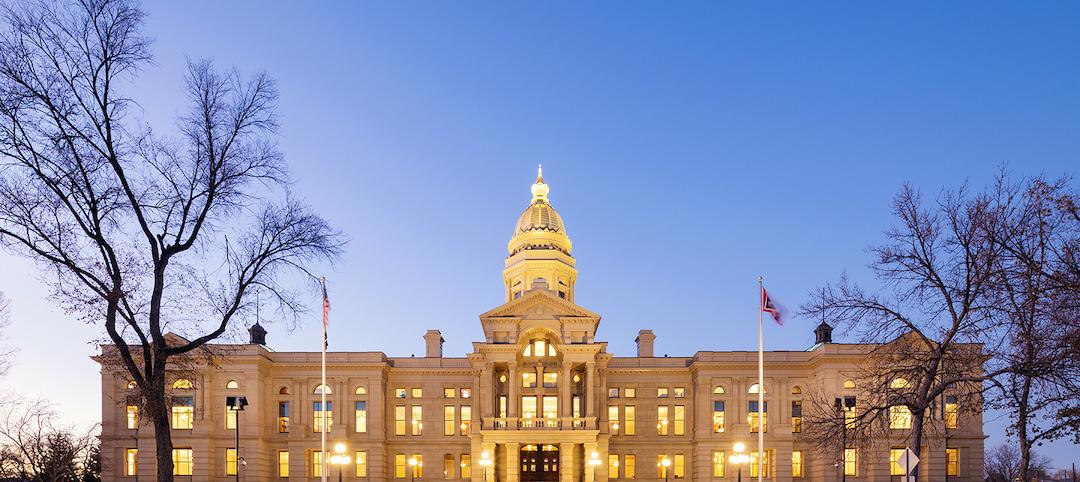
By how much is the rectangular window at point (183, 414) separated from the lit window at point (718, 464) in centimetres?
4260

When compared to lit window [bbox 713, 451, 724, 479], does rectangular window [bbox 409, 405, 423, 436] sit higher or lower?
higher

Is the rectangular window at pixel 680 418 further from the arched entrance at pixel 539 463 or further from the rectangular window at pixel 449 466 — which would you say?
the rectangular window at pixel 449 466

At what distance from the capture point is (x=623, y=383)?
2985 inches

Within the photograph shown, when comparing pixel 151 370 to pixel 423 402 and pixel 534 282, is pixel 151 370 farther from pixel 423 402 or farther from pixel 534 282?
pixel 534 282

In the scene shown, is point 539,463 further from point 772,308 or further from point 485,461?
point 772,308

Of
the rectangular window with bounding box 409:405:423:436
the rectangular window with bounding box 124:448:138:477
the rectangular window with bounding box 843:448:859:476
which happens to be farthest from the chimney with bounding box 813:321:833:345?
the rectangular window with bounding box 124:448:138:477

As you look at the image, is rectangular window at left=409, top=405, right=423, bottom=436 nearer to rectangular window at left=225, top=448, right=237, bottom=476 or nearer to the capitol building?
the capitol building

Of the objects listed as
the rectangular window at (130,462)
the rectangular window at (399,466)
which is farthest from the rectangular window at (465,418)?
the rectangular window at (130,462)

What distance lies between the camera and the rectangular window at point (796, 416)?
232 feet

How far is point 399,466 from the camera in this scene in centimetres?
7419

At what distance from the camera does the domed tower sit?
297 feet

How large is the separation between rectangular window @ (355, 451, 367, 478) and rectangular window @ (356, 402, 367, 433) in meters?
1.92

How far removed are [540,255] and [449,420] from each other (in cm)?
2330

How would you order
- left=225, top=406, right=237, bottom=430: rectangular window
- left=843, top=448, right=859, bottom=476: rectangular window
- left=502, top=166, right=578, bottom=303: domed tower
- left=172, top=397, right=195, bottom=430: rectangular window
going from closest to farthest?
left=172, top=397, right=195, bottom=430: rectangular window < left=843, top=448, right=859, bottom=476: rectangular window < left=225, top=406, right=237, bottom=430: rectangular window < left=502, top=166, right=578, bottom=303: domed tower
